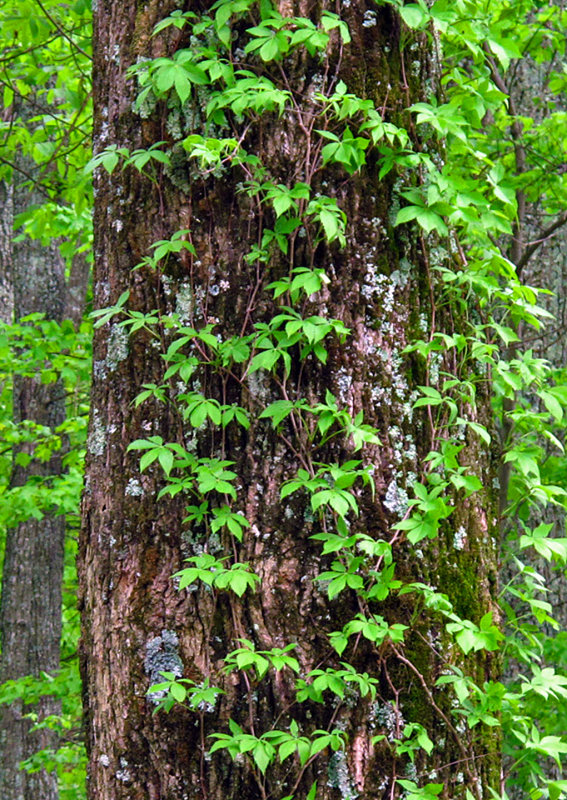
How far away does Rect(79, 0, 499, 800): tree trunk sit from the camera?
7.43 feet

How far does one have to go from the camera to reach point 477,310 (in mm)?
2662

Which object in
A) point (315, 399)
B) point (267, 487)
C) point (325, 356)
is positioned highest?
point (325, 356)

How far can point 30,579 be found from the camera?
7.93 meters

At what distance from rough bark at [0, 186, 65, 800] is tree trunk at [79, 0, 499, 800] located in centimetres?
557

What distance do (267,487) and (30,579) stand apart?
6.19 metres

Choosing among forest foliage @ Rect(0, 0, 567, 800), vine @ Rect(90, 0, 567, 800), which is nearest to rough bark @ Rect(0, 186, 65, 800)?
forest foliage @ Rect(0, 0, 567, 800)

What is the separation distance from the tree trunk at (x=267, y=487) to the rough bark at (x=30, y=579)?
5575mm

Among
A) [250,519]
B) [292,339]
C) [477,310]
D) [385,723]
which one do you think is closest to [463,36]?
[477,310]

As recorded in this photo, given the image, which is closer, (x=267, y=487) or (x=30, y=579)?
(x=267, y=487)

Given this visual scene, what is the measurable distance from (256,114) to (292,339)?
64 cm

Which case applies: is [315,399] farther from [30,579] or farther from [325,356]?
[30,579]

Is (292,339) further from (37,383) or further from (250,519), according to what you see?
(37,383)

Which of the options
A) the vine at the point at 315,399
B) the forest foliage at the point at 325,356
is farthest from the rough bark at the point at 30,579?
the vine at the point at 315,399

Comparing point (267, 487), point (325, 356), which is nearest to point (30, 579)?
point (267, 487)
